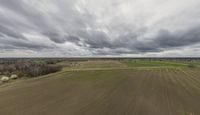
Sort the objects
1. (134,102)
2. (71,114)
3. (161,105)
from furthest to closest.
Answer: (134,102)
(161,105)
(71,114)

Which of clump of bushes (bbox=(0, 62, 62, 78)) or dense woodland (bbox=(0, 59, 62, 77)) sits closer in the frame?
clump of bushes (bbox=(0, 62, 62, 78))

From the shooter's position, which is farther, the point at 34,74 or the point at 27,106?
the point at 34,74

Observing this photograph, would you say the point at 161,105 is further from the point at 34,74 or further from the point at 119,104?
the point at 34,74

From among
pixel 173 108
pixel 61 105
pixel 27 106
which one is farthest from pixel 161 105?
pixel 27 106

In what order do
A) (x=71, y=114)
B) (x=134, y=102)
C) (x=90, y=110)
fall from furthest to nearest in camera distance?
(x=134, y=102) < (x=90, y=110) < (x=71, y=114)

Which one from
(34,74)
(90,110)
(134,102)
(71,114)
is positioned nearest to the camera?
(71,114)

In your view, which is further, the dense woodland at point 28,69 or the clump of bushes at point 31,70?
the dense woodland at point 28,69

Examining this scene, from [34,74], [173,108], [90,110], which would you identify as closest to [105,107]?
[90,110]

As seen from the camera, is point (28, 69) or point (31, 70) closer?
point (31, 70)

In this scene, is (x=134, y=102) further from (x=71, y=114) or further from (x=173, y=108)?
(x=71, y=114)
